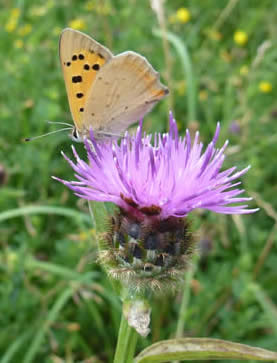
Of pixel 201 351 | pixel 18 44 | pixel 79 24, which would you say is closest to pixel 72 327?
pixel 201 351

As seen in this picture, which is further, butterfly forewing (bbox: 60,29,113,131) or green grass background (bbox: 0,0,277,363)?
green grass background (bbox: 0,0,277,363)

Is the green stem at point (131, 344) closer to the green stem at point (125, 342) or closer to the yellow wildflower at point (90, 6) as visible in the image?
the green stem at point (125, 342)

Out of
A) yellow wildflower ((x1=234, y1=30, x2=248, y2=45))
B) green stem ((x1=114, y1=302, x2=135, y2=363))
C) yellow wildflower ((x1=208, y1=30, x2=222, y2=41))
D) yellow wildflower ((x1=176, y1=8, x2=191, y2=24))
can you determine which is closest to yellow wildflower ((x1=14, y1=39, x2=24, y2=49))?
yellow wildflower ((x1=176, y1=8, x2=191, y2=24))

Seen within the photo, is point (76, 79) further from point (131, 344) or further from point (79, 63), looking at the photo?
point (131, 344)

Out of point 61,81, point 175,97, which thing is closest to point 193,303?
point 175,97

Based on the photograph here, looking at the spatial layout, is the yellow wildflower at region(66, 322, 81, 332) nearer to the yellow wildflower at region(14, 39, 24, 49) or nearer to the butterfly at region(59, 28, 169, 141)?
the butterfly at region(59, 28, 169, 141)

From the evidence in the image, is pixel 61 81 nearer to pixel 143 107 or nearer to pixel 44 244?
pixel 44 244
